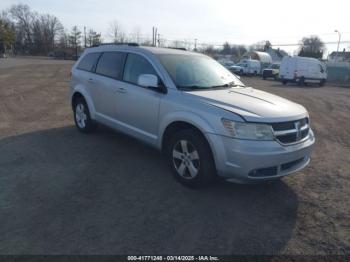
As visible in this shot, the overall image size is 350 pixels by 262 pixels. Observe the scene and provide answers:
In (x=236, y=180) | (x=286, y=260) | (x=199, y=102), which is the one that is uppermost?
(x=199, y=102)

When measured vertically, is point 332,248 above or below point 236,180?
below

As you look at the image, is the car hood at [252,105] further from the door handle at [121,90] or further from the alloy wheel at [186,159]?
the door handle at [121,90]

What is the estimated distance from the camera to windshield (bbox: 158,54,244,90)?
15.5 feet

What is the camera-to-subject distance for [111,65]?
19.0 ft

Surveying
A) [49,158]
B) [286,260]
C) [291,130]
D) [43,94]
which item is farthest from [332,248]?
[43,94]

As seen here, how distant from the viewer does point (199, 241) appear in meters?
3.20

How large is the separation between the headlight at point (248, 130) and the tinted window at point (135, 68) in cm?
174

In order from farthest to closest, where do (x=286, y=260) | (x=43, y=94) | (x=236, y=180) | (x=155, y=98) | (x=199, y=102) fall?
(x=43, y=94) < (x=155, y=98) < (x=199, y=102) < (x=236, y=180) < (x=286, y=260)

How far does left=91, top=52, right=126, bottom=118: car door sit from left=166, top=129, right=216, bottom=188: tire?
170 cm

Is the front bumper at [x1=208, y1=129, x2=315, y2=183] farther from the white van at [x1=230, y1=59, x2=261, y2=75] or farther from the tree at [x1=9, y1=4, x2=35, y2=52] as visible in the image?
the tree at [x1=9, y1=4, x2=35, y2=52]

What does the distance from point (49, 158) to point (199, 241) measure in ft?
10.7

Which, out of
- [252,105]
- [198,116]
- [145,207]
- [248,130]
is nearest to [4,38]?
[198,116]

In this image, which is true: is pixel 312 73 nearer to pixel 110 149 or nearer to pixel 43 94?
pixel 43 94

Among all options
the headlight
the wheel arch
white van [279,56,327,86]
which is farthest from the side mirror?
white van [279,56,327,86]
